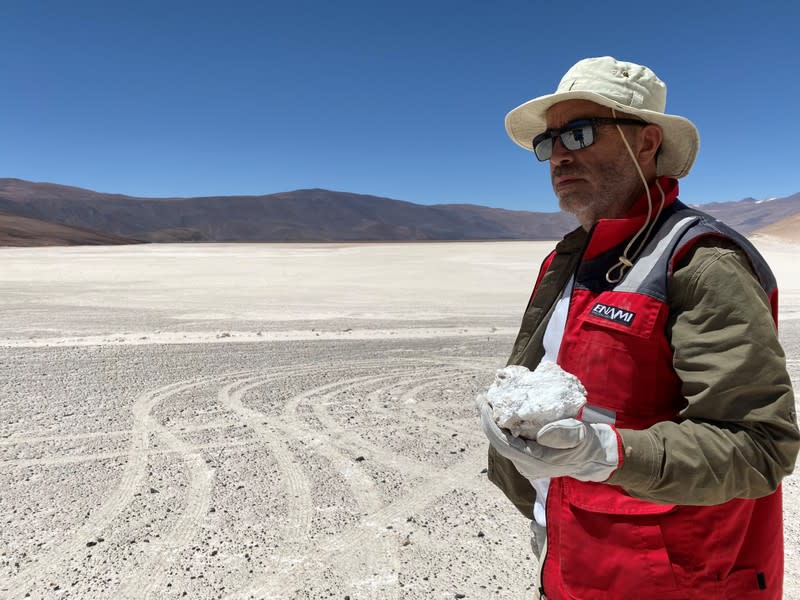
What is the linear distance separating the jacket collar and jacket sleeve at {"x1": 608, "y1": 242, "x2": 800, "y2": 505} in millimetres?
301

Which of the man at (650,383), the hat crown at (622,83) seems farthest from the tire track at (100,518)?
the hat crown at (622,83)

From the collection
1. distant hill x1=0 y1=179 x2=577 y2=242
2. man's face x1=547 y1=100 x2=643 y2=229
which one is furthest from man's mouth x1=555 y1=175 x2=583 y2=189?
distant hill x1=0 y1=179 x2=577 y2=242

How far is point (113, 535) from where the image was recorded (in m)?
3.30

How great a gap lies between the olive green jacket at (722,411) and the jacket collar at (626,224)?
270 millimetres

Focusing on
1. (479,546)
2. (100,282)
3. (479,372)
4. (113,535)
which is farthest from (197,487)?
(100,282)

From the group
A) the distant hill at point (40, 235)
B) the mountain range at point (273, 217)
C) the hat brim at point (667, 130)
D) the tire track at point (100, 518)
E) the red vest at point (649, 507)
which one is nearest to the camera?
the red vest at point (649, 507)

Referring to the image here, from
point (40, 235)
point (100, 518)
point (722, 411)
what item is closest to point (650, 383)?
point (722, 411)

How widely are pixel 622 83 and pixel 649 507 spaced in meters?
1.14

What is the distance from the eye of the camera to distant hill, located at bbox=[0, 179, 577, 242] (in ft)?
370

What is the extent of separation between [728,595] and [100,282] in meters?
19.4

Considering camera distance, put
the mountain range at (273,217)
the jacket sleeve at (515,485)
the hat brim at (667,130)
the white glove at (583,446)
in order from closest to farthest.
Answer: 1. the white glove at (583,446)
2. the hat brim at (667,130)
3. the jacket sleeve at (515,485)
4. the mountain range at (273,217)

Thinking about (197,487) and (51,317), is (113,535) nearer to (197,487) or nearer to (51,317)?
(197,487)

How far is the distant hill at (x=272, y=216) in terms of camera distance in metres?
113

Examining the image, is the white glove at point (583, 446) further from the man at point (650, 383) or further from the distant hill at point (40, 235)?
the distant hill at point (40, 235)
